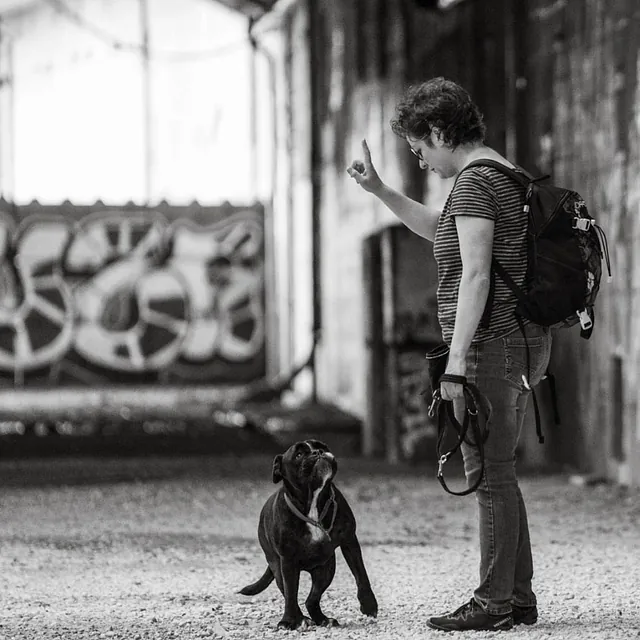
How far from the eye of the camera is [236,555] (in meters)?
6.10

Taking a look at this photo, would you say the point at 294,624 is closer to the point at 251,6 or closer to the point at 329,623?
the point at 329,623

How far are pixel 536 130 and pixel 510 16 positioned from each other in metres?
1.08

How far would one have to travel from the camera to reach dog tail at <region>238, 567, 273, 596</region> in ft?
15.7

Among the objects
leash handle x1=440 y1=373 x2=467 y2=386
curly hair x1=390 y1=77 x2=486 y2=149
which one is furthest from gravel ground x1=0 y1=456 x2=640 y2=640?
curly hair x1=390 y1=77 x2=486 y2=149

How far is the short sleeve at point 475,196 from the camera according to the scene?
4105mm

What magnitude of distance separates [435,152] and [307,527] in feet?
4.60

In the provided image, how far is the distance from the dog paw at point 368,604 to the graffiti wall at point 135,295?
11.5 m

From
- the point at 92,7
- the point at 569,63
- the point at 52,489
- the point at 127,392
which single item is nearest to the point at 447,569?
the point at 52,489

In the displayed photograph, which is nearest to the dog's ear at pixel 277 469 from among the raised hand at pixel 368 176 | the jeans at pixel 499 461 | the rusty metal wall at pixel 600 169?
the jeans at pixel 499 461

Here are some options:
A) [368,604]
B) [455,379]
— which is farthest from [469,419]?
[368,604]

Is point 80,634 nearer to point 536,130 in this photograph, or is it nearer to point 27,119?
point 536,130

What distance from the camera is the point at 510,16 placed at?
10211 millimetres

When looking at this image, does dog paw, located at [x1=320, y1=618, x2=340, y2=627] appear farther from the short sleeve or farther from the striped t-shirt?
the short sleeve

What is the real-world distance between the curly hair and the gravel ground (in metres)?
1.75
